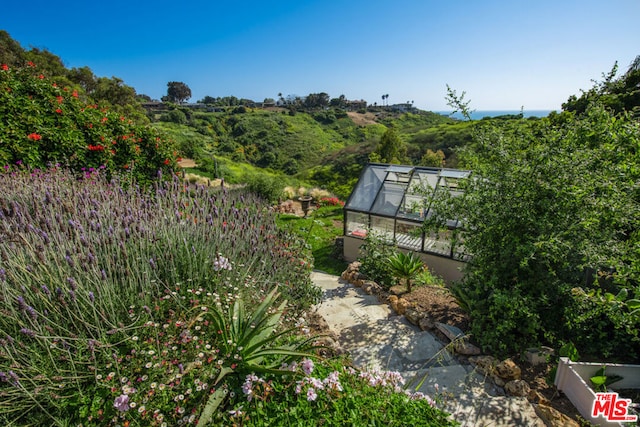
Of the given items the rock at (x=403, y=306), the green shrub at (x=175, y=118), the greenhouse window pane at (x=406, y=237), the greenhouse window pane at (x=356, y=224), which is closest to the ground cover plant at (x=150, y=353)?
the rock at (x=403, y=306)

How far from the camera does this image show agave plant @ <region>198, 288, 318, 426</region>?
184cm

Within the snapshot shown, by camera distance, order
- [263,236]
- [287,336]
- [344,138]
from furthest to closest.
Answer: [344,138] < [263,236] < [287,336]

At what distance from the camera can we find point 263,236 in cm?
354

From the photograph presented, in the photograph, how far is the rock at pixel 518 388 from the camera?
2.70 metres

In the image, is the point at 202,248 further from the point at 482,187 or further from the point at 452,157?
the point at 452,157

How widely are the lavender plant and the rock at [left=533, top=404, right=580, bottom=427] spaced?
217 cm

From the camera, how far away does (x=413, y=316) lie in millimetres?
4211

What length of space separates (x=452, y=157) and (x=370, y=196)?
22479mm

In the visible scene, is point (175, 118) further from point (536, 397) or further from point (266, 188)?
point (536, 397)

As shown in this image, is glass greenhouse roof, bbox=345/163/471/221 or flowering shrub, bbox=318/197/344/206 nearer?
glass greenhouse roof, bbox=345/163/471/221

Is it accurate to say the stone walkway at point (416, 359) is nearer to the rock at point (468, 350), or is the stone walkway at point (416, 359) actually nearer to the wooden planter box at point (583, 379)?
the rock at point (468, 350)

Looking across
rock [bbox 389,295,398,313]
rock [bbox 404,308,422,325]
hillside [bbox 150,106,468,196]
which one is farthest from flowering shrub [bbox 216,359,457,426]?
hillside [bbox 150,106,468,196]

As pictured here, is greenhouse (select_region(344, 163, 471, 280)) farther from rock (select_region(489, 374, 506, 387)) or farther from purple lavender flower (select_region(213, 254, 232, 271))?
purple lavender flower (select_region(213, 254, 232, 271))

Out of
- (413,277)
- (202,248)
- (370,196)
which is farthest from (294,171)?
(202,248)
